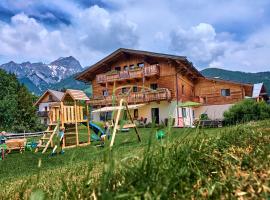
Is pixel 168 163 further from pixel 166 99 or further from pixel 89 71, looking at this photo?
pixel 89 71

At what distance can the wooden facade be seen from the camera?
1319 inches

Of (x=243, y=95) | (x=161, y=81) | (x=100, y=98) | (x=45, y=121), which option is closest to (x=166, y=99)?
(x=161, y=81)

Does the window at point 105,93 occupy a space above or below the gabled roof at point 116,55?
below

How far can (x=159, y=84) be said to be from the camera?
35.2 m

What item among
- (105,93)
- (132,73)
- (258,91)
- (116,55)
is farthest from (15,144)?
(258,91)

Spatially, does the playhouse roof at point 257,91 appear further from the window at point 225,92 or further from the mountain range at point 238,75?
the mountain range at point 238,75

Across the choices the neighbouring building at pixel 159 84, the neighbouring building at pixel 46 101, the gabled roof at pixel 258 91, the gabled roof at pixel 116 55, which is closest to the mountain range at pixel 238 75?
the neighbouring building at pixel 46 101

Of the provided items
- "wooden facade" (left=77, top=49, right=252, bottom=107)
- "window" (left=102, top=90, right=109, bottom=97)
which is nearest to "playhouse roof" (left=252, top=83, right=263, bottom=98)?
"wooden facade" (left=77, top=49, right=252, bottom=107)

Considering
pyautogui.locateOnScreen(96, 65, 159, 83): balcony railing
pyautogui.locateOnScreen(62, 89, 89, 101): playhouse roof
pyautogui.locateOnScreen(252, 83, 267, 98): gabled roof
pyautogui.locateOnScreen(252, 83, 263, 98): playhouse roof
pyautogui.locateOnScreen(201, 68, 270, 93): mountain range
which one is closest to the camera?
pyautogui.locateOnScreen(62, 89, 89, 101): playhouse roof

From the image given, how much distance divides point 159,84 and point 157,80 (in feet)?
1.70

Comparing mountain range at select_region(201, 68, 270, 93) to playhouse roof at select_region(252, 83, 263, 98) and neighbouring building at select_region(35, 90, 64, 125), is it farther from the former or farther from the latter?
playhouse roof at select_region(252, 83, 263, 98)

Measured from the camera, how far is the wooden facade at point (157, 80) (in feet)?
110

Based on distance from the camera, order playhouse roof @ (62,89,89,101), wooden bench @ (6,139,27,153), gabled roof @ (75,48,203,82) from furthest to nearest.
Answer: gabled roof @ (75,48,203,82), playhouse roof @ (62,89,89,101), wooden bench @ (6,139,27,153)

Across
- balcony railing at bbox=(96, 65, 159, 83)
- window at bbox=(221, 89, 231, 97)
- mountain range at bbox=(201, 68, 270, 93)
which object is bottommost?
window at bbox=(221, 89, 231, 97)
